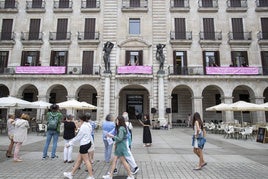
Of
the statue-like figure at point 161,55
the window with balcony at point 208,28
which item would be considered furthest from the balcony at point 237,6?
the statue-like figure at point 161,55

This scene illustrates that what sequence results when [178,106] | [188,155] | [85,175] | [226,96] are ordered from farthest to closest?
[178,106] < [226,96] < [188,155] < [85,175]

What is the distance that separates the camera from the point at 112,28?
78.8 ft

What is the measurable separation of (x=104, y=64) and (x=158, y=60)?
20.4ft

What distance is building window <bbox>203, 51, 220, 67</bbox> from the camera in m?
23.3

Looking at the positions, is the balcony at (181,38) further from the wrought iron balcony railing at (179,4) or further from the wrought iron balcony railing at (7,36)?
the wrought iron balcony railing at (7,36)

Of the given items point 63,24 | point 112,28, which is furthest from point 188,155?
point 63,24

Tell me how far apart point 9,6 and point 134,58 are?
16.8 m

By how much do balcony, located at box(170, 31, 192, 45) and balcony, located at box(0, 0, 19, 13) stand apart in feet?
62.8

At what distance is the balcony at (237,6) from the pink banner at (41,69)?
67.6 ft

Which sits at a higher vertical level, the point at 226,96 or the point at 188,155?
the point at 226,96

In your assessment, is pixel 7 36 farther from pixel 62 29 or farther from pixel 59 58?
pixel 59 58

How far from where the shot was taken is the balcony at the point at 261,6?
2362 cm

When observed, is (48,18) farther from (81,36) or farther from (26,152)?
(26,152)

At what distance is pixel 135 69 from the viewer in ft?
73.0
